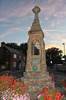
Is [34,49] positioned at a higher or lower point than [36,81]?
higher

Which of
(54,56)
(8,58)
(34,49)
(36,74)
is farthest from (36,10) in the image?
(54,56)

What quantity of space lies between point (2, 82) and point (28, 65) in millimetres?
3721

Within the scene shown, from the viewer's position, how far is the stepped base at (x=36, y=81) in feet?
27.3

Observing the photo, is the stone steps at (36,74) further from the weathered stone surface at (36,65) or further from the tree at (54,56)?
the tree at (54,56)

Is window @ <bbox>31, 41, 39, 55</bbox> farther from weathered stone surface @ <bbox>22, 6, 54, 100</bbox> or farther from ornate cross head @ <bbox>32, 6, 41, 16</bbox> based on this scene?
ornate cross head @ <bbox>32, 6, 41, 16</bbox>

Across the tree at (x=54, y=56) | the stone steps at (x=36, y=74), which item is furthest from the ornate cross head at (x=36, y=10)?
the tree at (x=54, y=56)

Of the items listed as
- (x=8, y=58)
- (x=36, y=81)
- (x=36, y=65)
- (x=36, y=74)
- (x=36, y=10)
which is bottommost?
(x=36, y=81)

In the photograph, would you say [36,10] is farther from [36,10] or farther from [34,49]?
[34,49]

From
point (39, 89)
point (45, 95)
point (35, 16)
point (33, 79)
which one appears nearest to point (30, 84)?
point (33, 79)

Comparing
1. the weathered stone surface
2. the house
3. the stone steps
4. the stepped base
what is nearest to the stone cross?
the weathered stone surface

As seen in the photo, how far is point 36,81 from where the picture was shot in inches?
360

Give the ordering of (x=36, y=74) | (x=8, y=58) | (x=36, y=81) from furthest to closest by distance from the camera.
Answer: (x=8, y=58) < (x=36, y=74) < (x=36, y=81)

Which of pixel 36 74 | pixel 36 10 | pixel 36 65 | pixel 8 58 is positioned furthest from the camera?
pixel 8 58

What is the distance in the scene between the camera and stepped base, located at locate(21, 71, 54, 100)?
8.34 meters
